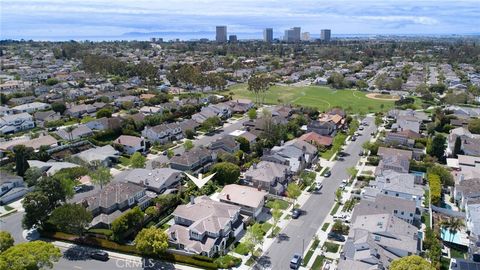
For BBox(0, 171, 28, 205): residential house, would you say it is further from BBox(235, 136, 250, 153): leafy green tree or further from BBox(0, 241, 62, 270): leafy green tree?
BBox(235, 136, 250, 153): leafy green tree

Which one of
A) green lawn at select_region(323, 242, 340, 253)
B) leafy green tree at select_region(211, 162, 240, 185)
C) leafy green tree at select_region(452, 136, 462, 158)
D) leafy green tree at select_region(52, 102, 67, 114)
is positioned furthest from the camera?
leafy green tree at select_region(52, 102, 67, 114)

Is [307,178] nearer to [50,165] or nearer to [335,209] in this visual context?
[335,209]

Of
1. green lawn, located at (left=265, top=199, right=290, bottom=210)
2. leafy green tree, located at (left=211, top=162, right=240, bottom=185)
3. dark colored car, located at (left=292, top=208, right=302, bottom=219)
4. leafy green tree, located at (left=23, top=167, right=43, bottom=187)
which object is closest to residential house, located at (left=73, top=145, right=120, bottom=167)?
leafy green tree, located at (left=23, top=167, right=43, bottom=187)

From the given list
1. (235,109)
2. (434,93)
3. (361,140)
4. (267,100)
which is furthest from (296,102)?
(434,93)

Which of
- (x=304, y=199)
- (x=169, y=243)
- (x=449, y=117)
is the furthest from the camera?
(x=449, y=117)

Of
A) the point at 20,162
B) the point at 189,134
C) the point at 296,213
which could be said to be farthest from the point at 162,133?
the point at 296,213

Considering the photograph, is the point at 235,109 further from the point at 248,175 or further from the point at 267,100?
the point at 248,175

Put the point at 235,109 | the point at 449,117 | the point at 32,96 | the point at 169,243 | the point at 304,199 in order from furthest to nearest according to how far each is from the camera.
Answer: the point at 32,96
the point at 235,109
the point at 449,117
the point at 304,199
the point at 169,243
